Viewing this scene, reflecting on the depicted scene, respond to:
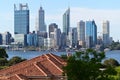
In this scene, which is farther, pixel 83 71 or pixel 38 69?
pixel 38 69

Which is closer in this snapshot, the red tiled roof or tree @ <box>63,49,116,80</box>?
tree @ <box>63,49,116,80</box>

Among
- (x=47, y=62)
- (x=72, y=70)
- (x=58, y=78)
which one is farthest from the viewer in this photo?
(x=47, y=62)

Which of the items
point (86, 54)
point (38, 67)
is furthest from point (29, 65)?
point (86, 54)

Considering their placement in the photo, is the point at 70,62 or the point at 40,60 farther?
the point at 40,60

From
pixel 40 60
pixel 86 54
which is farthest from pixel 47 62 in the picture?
pixel 86 54

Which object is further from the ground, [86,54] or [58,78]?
[86,54]

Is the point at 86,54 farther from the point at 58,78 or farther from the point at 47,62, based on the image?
the point at 47,62

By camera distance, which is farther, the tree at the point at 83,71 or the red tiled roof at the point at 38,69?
the red tiled roof at the point at 38,69

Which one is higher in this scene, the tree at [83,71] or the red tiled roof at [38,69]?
the tree at [83,71]

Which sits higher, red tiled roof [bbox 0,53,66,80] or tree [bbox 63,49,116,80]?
tree [bbox 63,49,116,80]

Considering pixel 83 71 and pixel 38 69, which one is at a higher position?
pixel 83 71

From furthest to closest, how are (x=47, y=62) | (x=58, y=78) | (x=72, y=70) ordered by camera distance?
(x=47, y=62)
(x=58, y=78)
(x=72, y=70)
